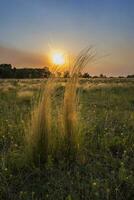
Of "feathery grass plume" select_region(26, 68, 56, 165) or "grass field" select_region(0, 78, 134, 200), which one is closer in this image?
"grass field" select_region(0, 78, 134, 200)

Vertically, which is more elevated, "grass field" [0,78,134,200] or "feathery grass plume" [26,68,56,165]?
"feathery grass plume" [26,68,56,165]

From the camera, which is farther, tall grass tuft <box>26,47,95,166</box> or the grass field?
tall grass tuft <box>26,47,95,166</box>

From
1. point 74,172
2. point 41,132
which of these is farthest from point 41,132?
point 74,172

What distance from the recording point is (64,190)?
14.2ft

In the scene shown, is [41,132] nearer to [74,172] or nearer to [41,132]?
[41,132]

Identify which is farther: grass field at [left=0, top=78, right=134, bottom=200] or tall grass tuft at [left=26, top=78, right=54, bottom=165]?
tall grass tuft at [left=26, top=78, right=54, bottom=165]

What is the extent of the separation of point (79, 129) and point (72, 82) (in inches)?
25.5

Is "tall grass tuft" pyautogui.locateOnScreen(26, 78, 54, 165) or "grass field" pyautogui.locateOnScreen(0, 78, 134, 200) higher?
"tall grass tuft" pyautogui.locateOnScreen(26, 78, 54, 165)

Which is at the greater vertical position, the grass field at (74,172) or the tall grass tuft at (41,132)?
the tall grass tuft at (41,132)

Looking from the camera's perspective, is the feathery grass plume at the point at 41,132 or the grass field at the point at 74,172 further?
the feathery grass plume at the point at 41,132

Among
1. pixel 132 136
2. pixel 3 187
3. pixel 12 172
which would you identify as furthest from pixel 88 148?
pixel 3 187

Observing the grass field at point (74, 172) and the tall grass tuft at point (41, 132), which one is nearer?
the grass field at point (74, 172)

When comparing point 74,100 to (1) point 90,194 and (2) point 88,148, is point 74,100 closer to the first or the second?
(2) point 88,148

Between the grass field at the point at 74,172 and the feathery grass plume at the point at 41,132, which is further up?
the feathery grass plume at the point at 41,132
